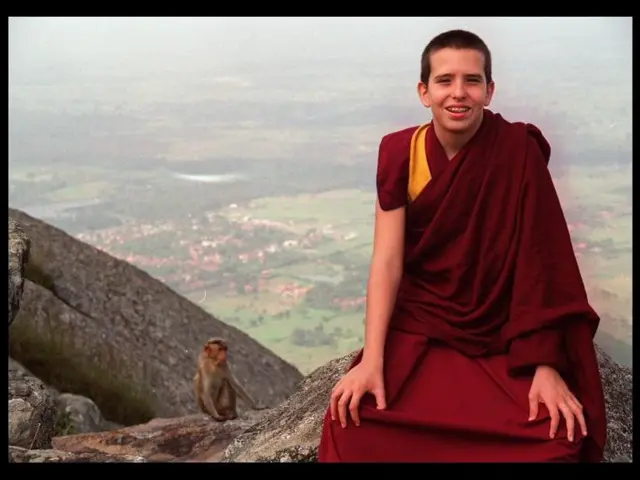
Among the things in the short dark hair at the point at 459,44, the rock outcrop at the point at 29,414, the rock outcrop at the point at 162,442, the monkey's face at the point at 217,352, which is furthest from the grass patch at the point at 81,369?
the short dark hair at the point at 459,44

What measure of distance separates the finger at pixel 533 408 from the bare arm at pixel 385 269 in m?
0.51

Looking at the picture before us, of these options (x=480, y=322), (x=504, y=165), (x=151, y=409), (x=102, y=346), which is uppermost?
(x=504, y=165)

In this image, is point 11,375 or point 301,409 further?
point 11,375

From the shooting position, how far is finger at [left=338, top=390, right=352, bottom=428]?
116 inches

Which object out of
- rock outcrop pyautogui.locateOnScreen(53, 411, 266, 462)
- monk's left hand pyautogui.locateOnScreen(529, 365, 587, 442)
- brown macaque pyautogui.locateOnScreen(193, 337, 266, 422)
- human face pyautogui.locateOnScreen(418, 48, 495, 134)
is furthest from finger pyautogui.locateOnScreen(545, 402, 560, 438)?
brown macaque pyautogui.locateOnScreen(193, 337, 266, 422)

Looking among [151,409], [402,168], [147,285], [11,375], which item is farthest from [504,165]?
[147,285]

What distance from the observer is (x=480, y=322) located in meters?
3.08

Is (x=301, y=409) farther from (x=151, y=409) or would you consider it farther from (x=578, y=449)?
(x=151, y=409)

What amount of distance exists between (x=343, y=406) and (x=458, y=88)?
106cm

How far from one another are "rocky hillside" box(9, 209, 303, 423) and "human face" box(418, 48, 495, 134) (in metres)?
4.19

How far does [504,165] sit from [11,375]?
110 inches

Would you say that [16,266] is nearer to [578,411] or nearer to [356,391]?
[356,391]

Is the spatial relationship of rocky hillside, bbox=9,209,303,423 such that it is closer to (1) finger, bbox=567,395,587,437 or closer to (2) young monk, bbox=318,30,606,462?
(2) young monk, bbox=318,30,606,462

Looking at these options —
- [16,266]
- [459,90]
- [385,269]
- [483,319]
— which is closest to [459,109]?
[459,90]
